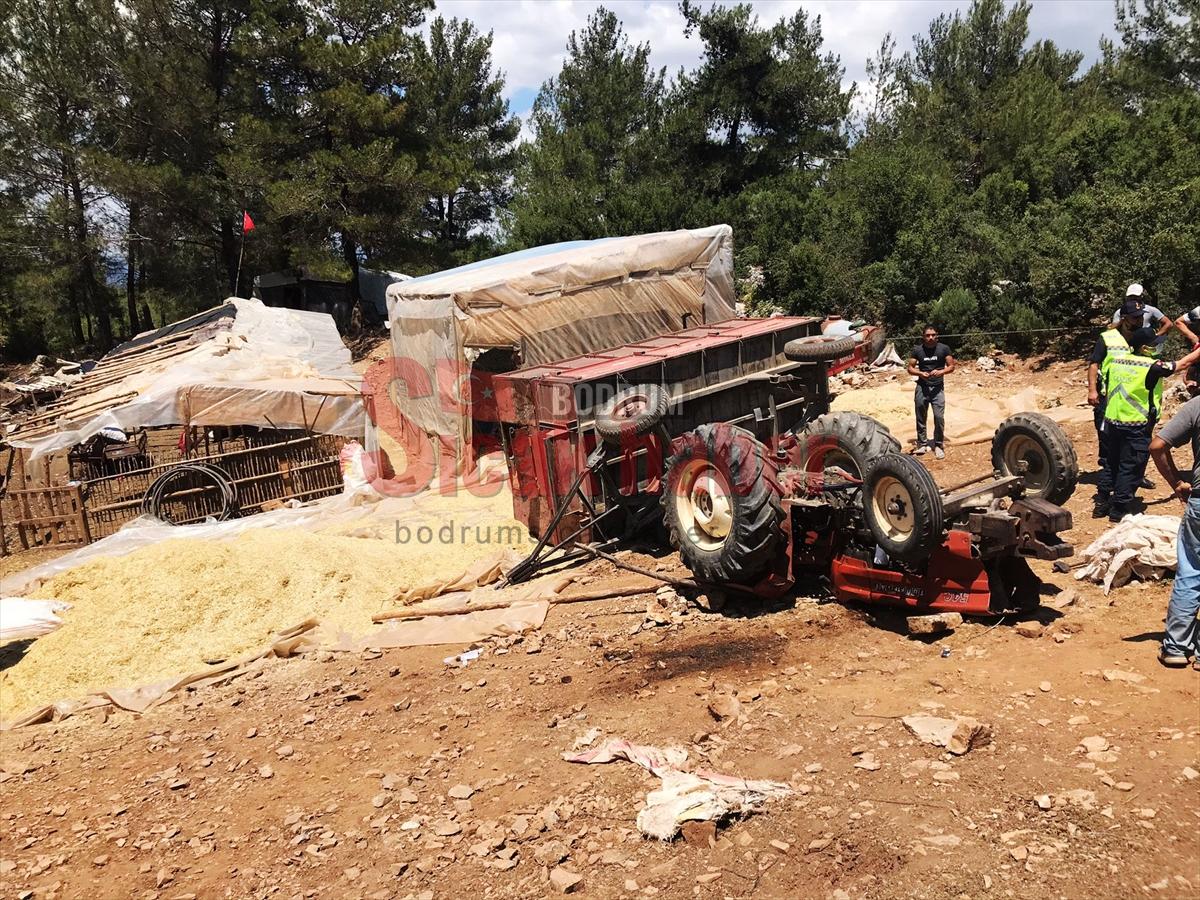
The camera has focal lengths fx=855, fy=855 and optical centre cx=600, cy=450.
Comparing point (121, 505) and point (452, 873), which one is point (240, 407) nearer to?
point (121, 505)

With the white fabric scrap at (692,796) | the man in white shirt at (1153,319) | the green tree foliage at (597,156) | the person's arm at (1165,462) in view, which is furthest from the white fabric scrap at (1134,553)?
the green tree foliage at (597,156)

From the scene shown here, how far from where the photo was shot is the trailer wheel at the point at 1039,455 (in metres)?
5.87

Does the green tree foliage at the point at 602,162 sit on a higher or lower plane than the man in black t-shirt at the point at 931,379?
higher

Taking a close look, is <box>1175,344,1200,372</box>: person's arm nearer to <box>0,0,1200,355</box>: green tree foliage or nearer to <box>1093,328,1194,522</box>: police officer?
<box>1093,328,1194,522</box>: police officer

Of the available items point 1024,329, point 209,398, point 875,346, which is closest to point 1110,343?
point 875,346

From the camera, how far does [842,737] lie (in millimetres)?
4109

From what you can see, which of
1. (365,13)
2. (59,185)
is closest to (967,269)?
(365,13)

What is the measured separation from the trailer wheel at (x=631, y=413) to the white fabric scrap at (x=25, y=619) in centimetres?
479

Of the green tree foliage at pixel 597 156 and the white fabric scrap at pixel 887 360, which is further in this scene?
the green tree foliage at pixel 597 156

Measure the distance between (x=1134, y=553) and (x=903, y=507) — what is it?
1610 mm

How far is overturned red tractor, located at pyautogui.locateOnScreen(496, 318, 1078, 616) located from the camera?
4867mm

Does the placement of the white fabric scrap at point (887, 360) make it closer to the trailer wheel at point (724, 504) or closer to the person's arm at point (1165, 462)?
the trailer wheel at point (724, 504)

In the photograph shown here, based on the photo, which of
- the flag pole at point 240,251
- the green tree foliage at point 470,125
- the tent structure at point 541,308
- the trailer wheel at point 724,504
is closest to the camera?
the trailer wheel at point 724,504

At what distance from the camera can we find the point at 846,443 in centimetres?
587
